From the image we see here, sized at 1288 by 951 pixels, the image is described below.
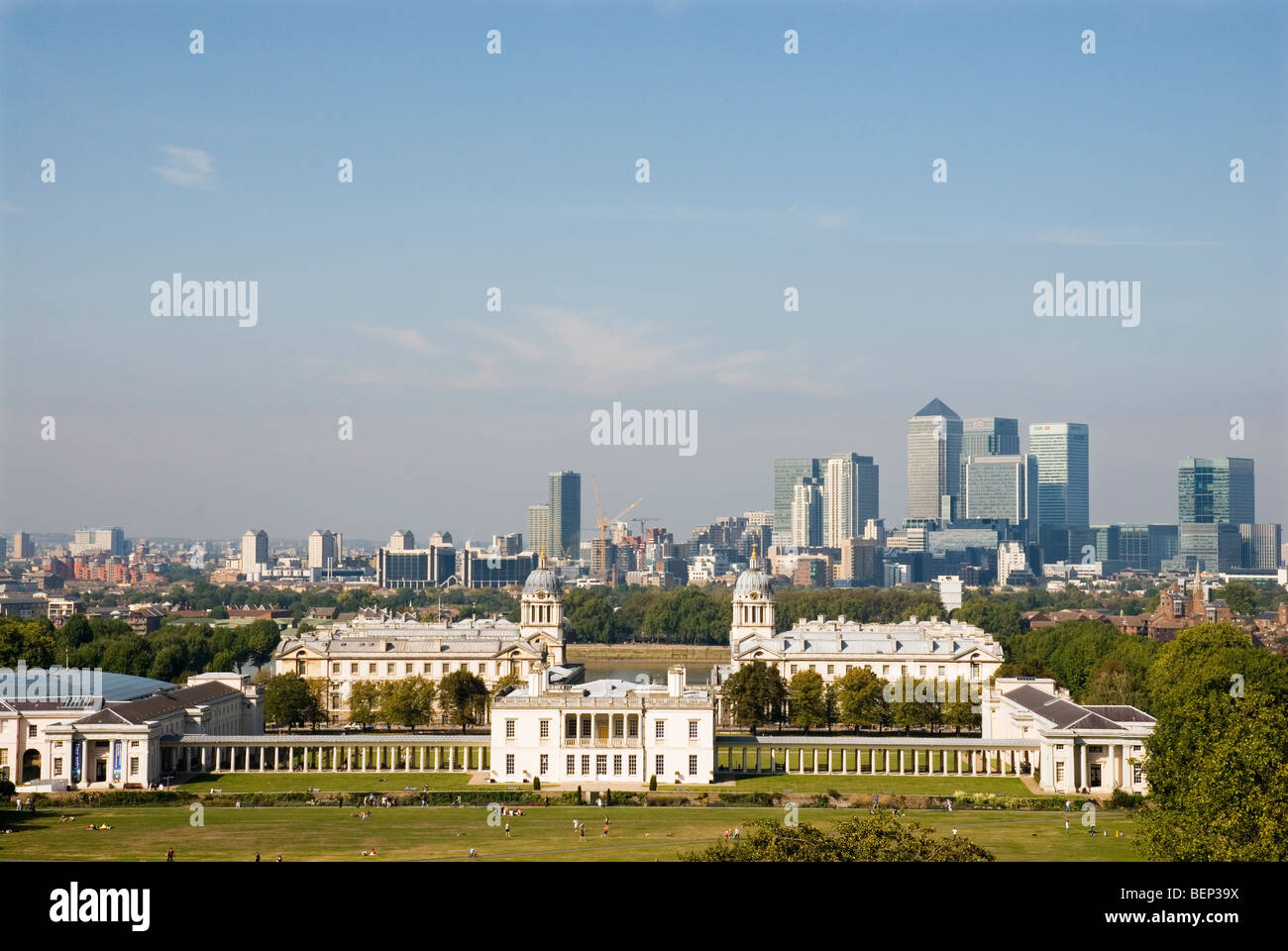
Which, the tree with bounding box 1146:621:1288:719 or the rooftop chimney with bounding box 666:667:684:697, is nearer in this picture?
the tree with bounding box 1146:621:1288:719

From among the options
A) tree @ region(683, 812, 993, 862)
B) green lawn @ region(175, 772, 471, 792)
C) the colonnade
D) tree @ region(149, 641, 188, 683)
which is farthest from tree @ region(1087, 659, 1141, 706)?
tree @ region(149, 641, 188, 683)

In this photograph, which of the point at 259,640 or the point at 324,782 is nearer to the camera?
the point at 324,782

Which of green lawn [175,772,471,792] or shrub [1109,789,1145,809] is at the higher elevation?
shrub [1109,789,1145,809]

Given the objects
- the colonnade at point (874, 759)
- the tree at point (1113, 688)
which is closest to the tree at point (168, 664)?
the colonnade at point (874, 759)

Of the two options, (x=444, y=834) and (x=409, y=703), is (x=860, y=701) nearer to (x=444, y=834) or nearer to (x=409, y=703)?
(x=409, y=703)

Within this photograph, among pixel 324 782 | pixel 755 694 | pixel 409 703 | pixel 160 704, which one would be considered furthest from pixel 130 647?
pixel 755 694

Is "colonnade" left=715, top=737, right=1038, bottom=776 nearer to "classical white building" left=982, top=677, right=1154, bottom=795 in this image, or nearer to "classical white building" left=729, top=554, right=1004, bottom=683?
"classical white building" left=982, top=677, right=1154, bottom=795
